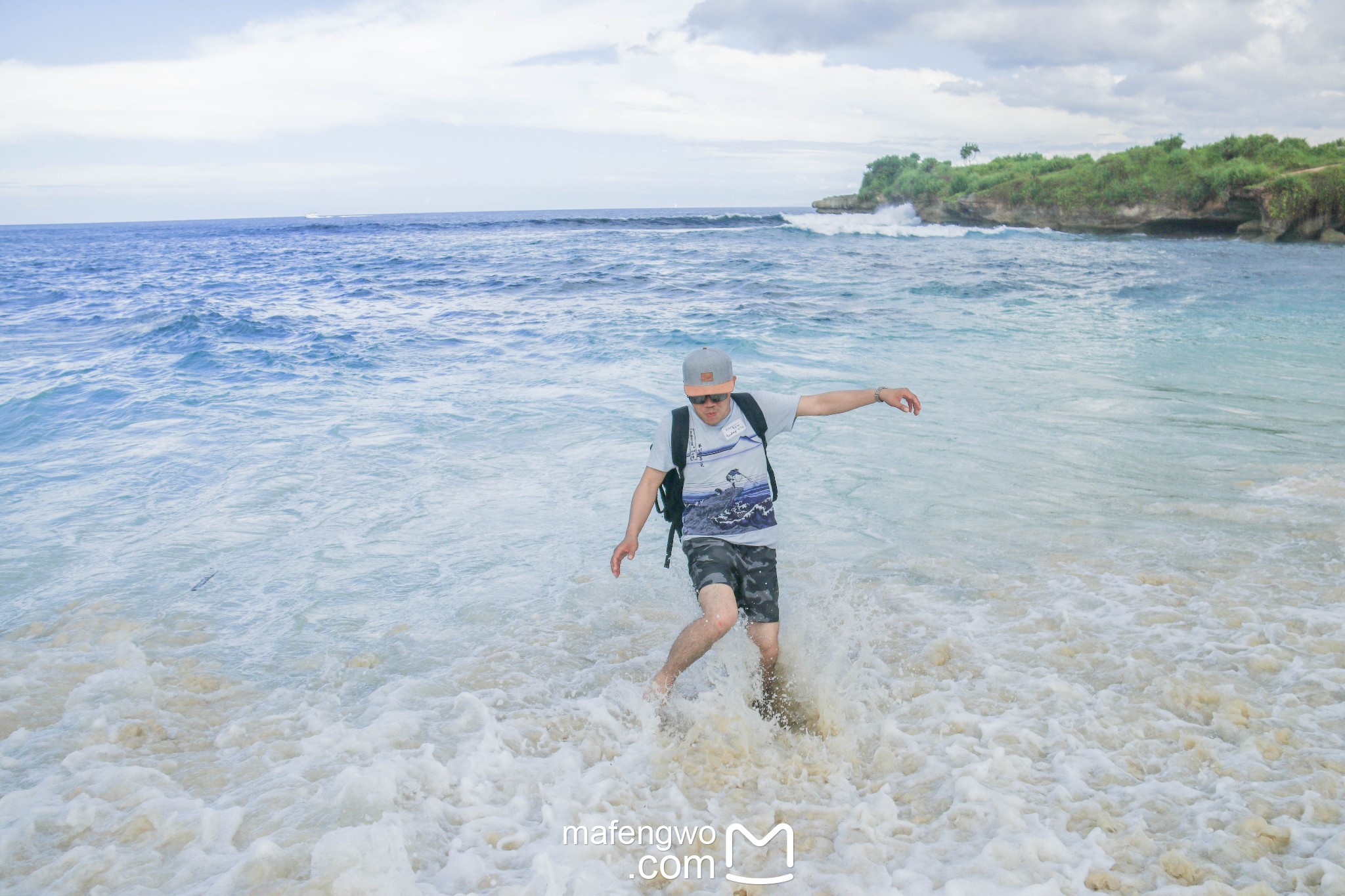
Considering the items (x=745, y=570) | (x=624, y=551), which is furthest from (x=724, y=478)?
(x=624, y=551)

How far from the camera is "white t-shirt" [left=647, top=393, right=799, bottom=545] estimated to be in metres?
4.21

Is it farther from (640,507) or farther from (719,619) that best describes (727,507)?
(719,619)

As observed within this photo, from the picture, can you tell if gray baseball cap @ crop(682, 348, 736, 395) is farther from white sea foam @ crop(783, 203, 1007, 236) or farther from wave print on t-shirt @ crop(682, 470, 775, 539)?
white sea foam @ crop(783, 203, 1007, 236)

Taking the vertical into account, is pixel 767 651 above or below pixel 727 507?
below

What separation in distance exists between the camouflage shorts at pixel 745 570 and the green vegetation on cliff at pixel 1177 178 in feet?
148

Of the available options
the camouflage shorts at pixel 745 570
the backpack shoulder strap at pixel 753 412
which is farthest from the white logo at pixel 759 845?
the backpack shoulder strap at pixel 753 412

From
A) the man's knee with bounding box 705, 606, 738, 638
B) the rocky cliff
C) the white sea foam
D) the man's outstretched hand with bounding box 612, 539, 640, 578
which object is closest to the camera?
the man's knee with bounding box 705, 606, 738, 638

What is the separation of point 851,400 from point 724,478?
0.81 meters

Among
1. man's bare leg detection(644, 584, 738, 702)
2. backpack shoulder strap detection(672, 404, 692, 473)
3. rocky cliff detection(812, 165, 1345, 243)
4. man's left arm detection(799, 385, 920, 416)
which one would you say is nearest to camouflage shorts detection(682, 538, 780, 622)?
man's bare leg detection(644, 584, 738, 702)

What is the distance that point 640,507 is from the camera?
4.23 metres

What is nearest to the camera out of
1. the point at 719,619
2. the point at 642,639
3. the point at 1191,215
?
the point at 719,619

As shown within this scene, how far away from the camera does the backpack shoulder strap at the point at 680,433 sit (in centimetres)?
417

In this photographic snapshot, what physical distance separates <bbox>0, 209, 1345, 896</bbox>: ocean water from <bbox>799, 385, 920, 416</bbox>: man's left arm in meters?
1.37

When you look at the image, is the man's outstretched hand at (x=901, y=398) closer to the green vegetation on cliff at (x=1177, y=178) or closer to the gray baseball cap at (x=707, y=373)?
the gray baseball cap at (x=707, y=373)
